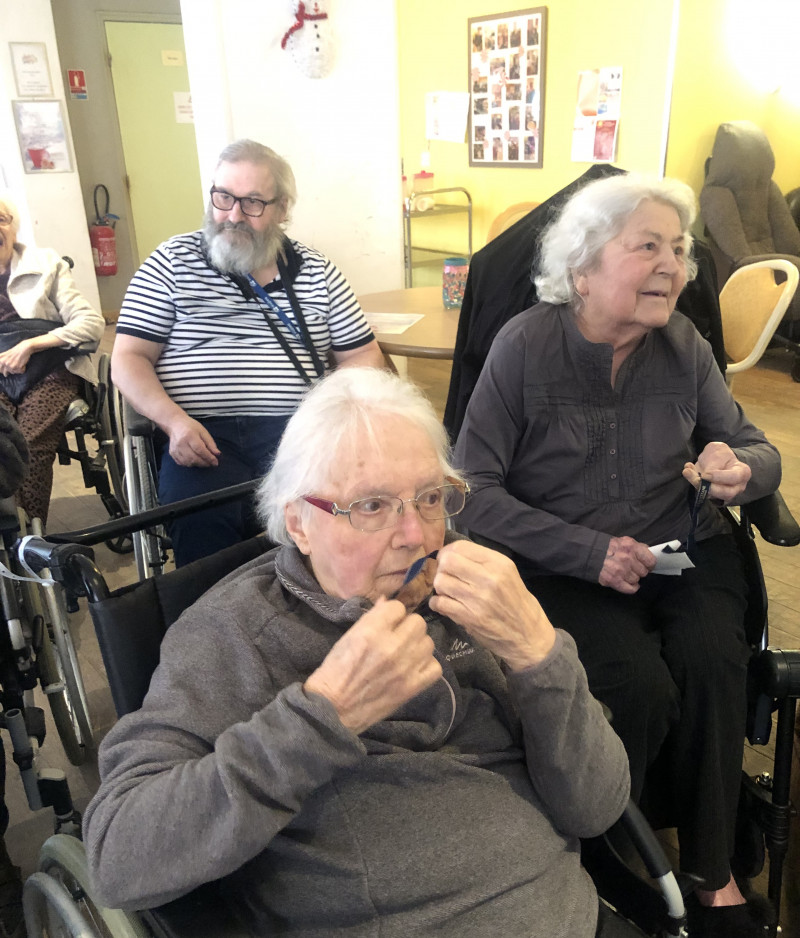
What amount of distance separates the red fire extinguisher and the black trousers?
5843 mm

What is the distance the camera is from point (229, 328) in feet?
7.03

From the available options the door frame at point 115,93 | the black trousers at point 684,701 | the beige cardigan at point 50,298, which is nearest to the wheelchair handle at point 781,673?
the black trousers at point 684,701

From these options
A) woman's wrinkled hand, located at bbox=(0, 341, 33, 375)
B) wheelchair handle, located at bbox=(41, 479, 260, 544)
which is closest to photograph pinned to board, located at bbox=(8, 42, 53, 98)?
woman's wrinkled hand, located at bbox=(0, 341, 33, 375)

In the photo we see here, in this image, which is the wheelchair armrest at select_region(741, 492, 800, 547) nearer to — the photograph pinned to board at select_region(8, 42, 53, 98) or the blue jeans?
the blue jeans

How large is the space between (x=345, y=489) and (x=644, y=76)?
457 cm

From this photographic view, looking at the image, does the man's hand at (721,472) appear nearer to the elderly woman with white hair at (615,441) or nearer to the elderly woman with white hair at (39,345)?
the elderly woman with white hair at (615,441)

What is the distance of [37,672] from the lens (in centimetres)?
158

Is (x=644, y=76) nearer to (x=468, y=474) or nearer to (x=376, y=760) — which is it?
(x=468, y=474)

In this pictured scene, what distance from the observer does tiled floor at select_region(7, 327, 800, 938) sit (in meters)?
1.70

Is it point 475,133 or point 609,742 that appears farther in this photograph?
point 475,133

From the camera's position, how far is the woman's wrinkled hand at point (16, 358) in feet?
8.57

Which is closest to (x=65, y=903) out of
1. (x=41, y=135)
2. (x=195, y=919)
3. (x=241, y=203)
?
(x=195, y=919)

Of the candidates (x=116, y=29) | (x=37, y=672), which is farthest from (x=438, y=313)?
(x=116, y=29)

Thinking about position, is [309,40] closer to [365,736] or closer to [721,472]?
[721,472]
